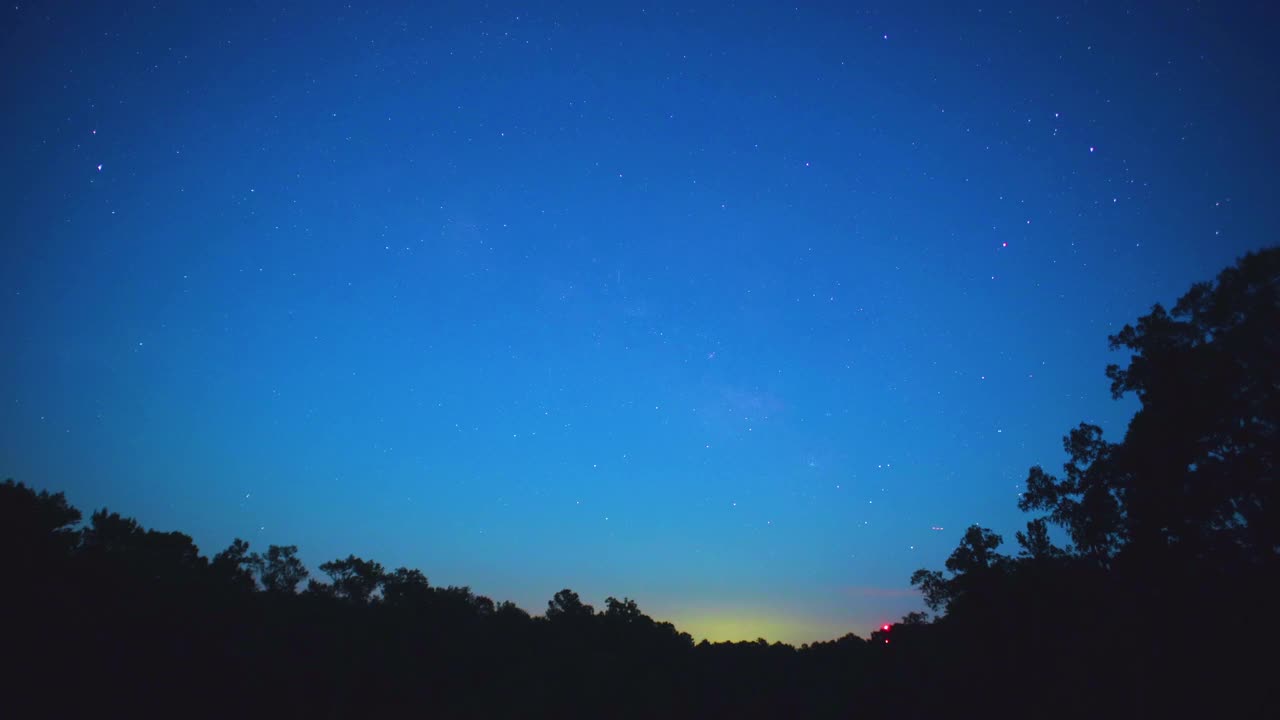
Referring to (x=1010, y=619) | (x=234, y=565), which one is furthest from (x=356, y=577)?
(x=1010, y=619)

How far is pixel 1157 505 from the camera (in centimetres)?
2502

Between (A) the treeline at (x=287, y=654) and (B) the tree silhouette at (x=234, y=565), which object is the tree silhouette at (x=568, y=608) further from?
(B) the tree silhouette at (x=234, y=565)

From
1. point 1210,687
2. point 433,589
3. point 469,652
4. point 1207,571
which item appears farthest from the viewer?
point 433,589

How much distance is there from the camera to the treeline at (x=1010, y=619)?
21234 mm

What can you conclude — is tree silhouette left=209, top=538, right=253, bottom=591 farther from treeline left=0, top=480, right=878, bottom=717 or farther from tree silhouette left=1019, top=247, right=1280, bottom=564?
tree silhouette left=1019, top=247, right=1280, bottom=564

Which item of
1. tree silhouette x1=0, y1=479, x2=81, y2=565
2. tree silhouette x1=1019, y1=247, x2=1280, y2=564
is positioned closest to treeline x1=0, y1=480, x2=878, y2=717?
tree silhouette x1=0, y1=479, x2=81, y2=565

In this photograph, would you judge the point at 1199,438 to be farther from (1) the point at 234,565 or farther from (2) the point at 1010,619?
(1) the point at 234,565

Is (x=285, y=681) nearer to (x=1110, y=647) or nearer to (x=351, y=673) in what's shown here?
(x=351, y=673)

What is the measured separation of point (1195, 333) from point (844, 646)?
2015 inches

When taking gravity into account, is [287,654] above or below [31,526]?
below

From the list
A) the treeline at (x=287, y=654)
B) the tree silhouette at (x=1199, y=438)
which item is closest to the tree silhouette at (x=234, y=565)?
the treeline at (x=287, y=654)

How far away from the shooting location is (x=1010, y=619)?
3094 cm

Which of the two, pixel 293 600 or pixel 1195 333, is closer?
pixel 1195 333

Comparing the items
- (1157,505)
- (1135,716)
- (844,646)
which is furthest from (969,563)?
(844,646)
